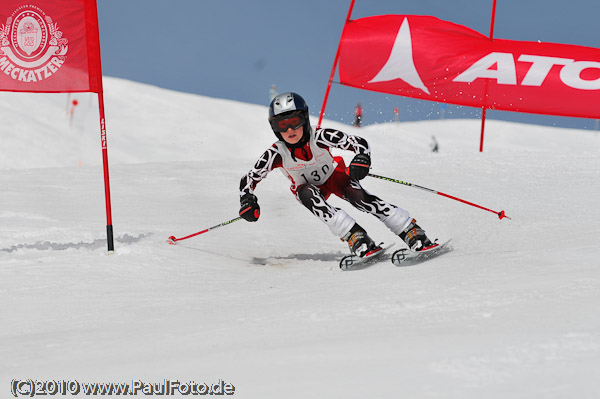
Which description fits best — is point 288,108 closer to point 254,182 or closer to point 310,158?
point 310,158

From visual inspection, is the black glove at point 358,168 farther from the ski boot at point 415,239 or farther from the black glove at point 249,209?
the black glove at point 249,209

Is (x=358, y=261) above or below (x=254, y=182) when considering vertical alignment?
below

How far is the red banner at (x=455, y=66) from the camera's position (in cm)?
930

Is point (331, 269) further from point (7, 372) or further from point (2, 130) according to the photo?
point (2, 130)

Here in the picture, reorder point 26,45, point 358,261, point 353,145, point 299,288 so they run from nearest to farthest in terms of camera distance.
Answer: point 299,288, point 358,261, point 353,145, point 26,45

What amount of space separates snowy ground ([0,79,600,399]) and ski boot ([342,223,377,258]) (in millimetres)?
168

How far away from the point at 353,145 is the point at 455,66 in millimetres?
5551

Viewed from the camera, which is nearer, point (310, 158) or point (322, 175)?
point (310, 158)

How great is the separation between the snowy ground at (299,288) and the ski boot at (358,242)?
0.17m

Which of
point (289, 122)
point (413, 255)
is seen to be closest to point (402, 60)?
point (289, 122)

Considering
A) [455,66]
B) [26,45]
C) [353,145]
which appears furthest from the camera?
[455,66]

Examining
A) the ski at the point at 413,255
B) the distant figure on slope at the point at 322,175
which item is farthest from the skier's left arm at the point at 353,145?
the ski at the point at 413,255

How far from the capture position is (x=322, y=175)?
4781mm

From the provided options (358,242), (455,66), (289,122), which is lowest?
(358,242)
